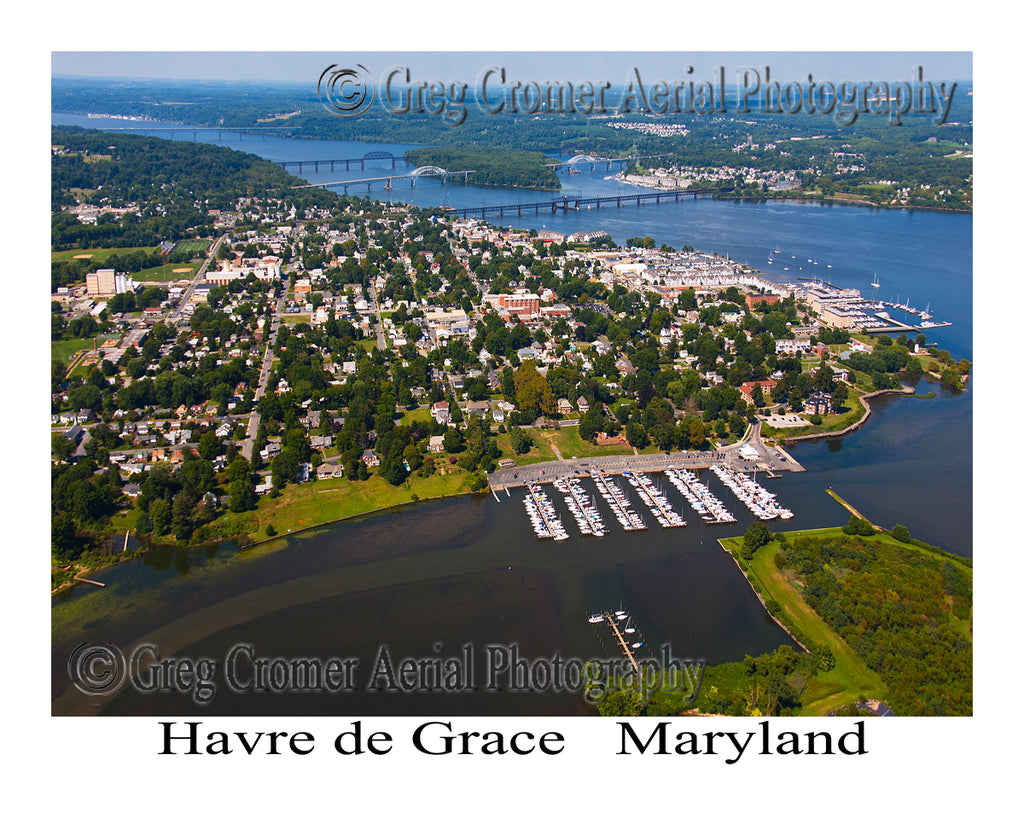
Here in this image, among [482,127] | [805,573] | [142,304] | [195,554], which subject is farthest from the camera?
[482,127]

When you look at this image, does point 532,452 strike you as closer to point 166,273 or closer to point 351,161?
point 166,273

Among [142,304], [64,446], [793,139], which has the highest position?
[793,139]

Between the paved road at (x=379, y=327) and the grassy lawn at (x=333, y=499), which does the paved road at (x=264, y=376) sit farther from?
the paved road at (x=379, y=327)

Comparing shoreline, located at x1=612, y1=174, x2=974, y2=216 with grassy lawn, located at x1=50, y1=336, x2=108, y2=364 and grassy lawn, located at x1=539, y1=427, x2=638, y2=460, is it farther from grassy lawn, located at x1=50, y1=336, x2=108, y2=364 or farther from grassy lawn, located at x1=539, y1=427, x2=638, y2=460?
grassy lawn, located at x1=50, y1=336, x2=108, y2=364

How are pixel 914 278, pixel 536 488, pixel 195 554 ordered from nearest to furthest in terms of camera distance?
pixel 195 554, pixel 536 488, pixel 914 278

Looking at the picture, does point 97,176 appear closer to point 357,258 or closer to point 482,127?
point 357,258

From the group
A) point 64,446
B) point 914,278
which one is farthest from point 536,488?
point 914,278

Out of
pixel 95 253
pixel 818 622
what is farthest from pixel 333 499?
pixel 95 253
